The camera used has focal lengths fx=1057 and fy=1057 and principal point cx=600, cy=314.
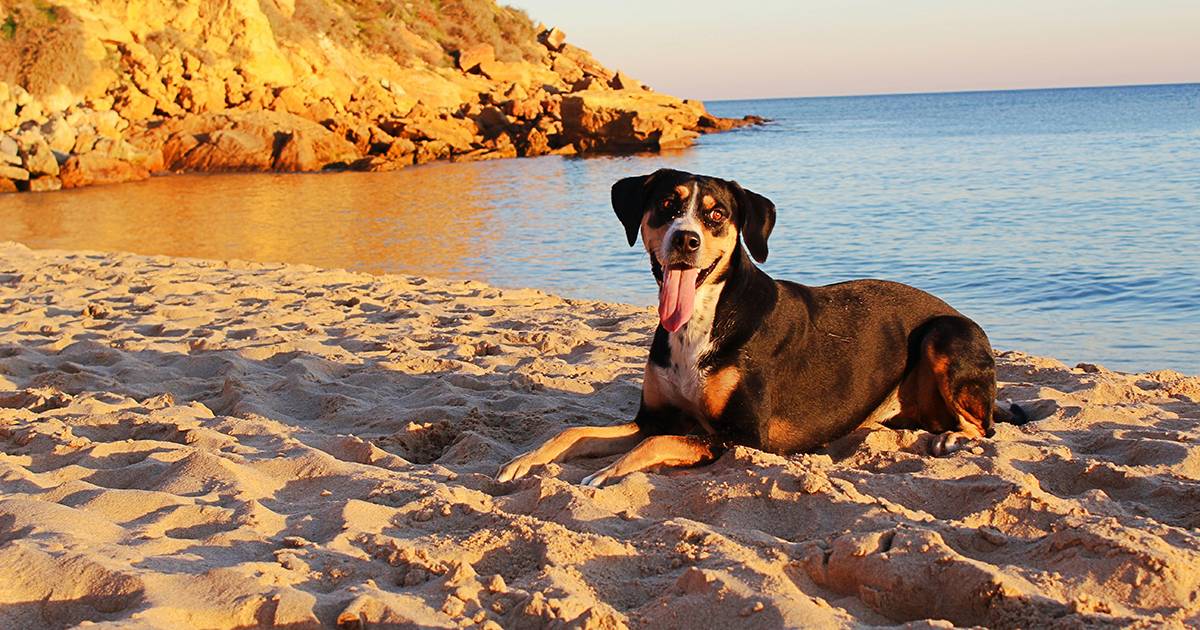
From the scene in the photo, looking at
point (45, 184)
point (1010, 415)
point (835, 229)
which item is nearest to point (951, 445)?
point (1010, 415)

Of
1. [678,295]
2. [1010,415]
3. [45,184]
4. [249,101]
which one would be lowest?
[1010,415]

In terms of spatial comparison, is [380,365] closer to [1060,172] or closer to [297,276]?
[297,276]

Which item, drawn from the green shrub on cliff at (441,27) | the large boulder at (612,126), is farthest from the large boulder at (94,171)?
the green shrub on cliff at (441,27)

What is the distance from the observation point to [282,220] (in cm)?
1938

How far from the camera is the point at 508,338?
794 centimetres

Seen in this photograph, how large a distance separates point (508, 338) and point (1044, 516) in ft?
15.6

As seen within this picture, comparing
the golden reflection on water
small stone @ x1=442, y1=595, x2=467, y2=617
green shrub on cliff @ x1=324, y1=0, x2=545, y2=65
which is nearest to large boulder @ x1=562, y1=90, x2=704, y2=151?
green shrub on cliff @ x1=324, y1=0, x2=545, y2=65

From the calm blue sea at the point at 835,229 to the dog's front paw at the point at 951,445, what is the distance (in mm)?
4129

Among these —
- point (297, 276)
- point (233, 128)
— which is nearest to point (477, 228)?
point (297, 276)

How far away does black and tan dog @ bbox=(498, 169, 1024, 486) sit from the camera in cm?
480

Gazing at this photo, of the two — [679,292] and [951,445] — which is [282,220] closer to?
[679,292]

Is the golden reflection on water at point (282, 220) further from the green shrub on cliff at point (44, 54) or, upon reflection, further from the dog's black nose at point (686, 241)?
the dog's black nose at point (686, 241)

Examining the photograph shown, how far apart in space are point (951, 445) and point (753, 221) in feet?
4.56

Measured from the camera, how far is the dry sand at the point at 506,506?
3000 millimetres
